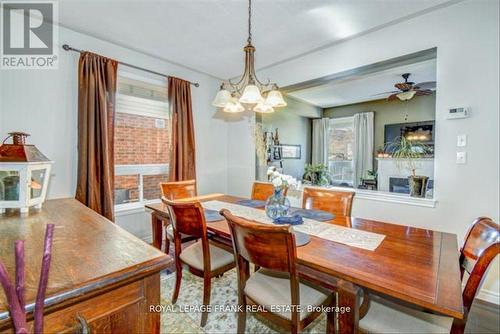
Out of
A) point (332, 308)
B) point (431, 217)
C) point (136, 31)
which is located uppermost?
point (136, 31)

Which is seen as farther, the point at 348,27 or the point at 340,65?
the point at 340,65

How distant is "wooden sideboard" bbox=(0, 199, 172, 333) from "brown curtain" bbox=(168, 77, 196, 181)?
2.34 meters

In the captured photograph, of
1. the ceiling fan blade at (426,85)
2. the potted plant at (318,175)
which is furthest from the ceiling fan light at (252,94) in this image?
the ceiling fan blade at (426,85)

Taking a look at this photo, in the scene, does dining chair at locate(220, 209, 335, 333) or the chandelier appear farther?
the chandelier

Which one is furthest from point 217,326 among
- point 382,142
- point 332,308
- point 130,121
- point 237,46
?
point 382,142

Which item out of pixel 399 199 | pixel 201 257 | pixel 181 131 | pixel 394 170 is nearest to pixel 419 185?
pixel 399 199

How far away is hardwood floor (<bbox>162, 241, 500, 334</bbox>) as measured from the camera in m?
1.66

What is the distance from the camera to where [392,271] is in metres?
1.06

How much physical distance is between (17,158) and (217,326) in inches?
65.7

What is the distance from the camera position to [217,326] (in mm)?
1688

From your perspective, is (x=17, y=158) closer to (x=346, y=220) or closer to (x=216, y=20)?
(x=216, y=20)
